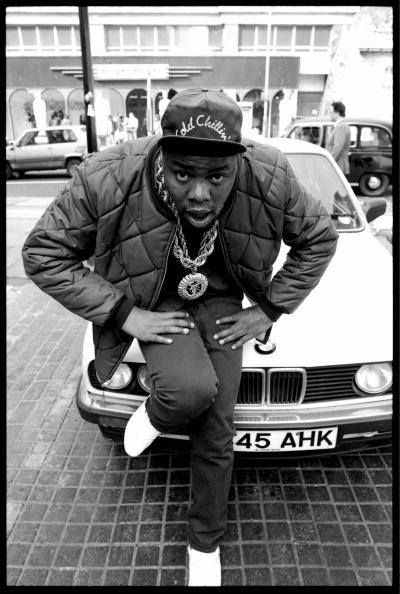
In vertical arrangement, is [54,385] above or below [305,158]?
below

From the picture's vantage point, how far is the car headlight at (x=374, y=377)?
2.46 meters

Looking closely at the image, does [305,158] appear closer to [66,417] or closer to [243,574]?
[66,417]

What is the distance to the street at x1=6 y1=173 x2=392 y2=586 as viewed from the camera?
2.29m

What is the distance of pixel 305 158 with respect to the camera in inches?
154

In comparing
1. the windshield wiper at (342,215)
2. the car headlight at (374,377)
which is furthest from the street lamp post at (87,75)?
the car headlight at (374,377)

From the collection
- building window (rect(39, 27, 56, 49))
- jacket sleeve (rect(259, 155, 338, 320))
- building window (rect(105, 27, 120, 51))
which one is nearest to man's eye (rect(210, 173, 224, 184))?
jacket sleeve (rect(259, 155, 338, 320))

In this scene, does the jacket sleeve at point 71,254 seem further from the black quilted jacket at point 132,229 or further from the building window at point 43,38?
the building window at point 43,38

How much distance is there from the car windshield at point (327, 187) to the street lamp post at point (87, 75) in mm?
4899

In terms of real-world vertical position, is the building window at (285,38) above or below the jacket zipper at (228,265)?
above

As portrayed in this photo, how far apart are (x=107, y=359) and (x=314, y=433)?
3.58 ft

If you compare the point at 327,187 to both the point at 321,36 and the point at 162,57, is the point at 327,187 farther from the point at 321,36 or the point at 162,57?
the point at 321,36

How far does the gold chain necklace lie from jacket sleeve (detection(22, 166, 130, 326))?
11.4 inches

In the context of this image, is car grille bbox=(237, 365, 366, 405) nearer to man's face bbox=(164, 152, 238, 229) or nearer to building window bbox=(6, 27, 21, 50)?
man's face bbox=(164, 152, 238, 229)

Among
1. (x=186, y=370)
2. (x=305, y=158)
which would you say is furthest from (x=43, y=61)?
(x=186, y=370)
